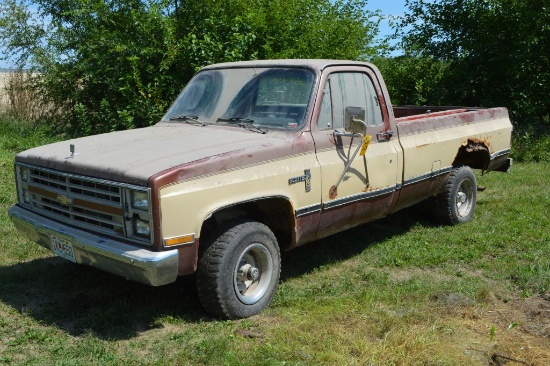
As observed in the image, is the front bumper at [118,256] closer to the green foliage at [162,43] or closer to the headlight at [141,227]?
the headlight at [141,227]

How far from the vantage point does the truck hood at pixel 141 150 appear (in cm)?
430

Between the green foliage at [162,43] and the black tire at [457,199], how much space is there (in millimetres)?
4592

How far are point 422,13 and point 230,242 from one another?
12.0 metres

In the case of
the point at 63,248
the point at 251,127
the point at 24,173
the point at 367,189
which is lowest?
the point at 63,248

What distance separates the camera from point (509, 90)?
13.8 meters

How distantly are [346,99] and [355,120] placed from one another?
1.93ft

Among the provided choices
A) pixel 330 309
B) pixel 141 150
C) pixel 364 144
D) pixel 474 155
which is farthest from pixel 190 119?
pixel 474 155

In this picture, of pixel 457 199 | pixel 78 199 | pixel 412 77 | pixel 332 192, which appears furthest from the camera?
pixel 412 77

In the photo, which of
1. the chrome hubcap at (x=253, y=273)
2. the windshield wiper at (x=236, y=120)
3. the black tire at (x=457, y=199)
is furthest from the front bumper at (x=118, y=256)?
the black tire at (x=457, y=199)

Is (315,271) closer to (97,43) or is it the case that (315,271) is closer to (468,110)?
(468,110)

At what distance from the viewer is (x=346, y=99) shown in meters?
5.77

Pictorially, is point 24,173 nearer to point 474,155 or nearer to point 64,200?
point 64,200

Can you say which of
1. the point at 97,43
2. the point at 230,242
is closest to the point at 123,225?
the point at 230,242

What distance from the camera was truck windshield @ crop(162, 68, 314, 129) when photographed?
5375 millimetres
